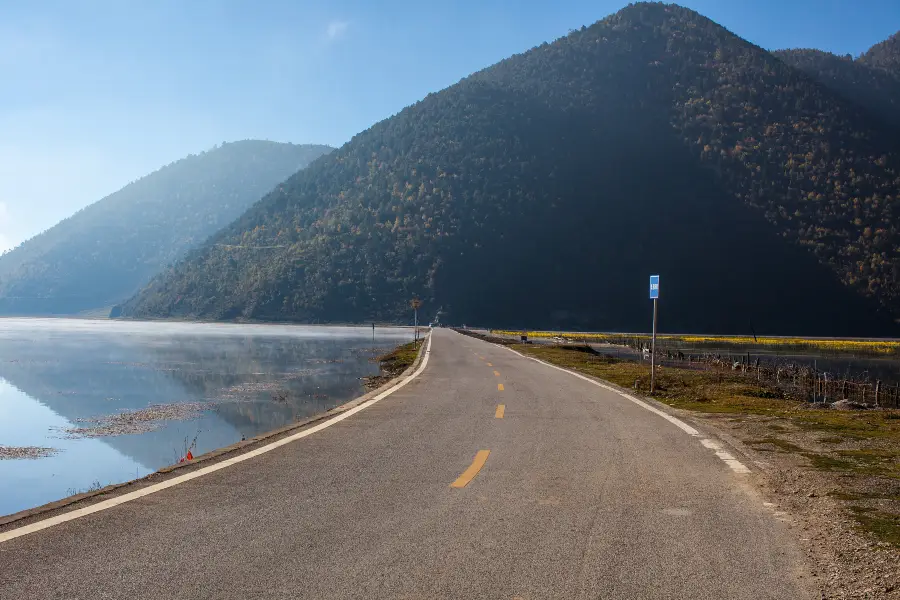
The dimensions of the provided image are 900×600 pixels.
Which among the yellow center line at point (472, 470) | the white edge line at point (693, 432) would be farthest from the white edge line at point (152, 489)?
the white edge line at point (693, 432)

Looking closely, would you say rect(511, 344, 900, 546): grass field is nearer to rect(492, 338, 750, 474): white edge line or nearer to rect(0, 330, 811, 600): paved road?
rect(492, 338, 750, 474): white edge line

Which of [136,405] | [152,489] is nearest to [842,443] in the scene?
[152,489]

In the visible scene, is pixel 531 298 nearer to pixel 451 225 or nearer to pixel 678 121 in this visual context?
pixel 451 225

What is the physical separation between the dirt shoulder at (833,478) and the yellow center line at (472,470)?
2907 mm

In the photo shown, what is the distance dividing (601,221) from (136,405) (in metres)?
138

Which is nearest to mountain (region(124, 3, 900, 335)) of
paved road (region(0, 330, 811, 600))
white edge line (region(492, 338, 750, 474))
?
white edge line (region(492, 338, 750, 474))

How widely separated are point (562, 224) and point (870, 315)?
5991cm

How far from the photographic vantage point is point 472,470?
7.96m

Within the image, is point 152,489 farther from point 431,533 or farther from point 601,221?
point 601,221

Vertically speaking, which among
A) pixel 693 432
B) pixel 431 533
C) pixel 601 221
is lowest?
pixel 693 432

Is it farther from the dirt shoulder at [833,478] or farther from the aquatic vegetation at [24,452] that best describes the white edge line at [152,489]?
the aquatic vegetation at [24,452]

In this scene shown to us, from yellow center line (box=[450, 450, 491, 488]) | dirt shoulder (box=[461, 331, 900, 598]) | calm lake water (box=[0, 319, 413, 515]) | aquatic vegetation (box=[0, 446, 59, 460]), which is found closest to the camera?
dirt shoulder (box=[461, 331, 900, 598])

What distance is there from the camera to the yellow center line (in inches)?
286

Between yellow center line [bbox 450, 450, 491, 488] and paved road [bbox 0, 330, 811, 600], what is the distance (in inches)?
1.6
